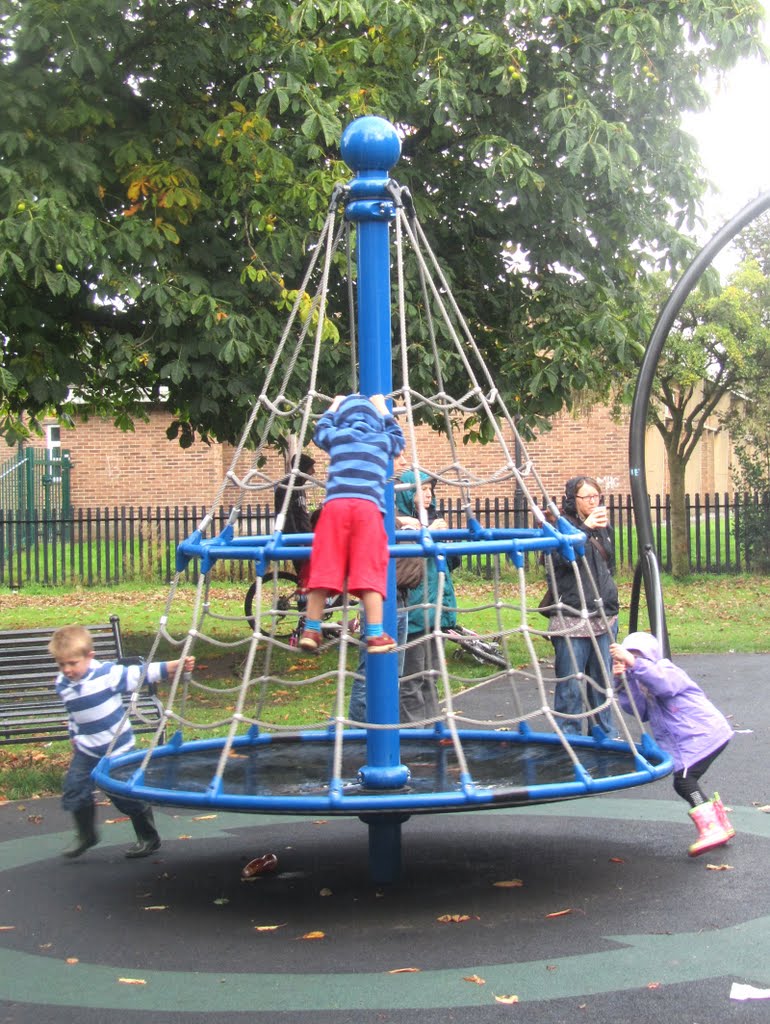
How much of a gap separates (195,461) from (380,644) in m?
25.4

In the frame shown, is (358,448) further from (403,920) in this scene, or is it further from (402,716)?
(402,716)

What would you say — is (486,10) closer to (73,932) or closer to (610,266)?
(610,266)

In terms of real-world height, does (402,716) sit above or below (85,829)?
above

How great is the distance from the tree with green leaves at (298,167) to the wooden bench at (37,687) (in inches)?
78.2

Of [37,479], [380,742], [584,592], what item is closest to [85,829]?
[380,742]

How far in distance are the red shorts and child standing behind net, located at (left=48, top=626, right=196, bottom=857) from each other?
1.05 metres

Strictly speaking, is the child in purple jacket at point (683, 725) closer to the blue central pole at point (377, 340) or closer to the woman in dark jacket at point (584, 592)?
the blue central pole at point (377, 340)

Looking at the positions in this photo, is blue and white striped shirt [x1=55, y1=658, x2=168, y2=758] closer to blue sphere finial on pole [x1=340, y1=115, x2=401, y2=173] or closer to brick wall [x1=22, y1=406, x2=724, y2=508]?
blue sphere finial on pole [x1=340, y1=115, x2=401, y2=173]

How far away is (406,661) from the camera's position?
780 centimetres

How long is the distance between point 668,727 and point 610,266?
22.1ft

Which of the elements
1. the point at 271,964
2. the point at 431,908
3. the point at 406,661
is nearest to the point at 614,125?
the point at 406,661

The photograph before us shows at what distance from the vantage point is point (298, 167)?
1017cm

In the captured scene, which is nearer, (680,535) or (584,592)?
(584,592)

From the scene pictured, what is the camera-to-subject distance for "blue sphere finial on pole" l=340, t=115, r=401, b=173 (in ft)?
18.8
